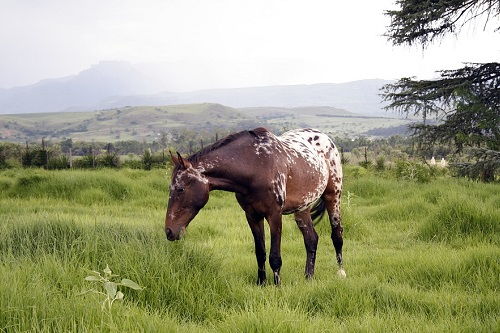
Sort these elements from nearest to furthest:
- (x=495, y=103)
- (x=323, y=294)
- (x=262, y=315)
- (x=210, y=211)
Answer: (x=262, y=315)
(x=323, y=294)
(x=210, y=211)
(x=495, y=103)

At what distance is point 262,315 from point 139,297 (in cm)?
134

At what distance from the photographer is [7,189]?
1302 cm

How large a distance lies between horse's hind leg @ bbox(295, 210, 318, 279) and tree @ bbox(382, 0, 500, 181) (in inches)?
298

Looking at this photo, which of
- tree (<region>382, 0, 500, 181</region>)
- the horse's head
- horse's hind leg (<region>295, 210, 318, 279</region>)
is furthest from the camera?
tree (<region>382, 0, 500, 181</region>)

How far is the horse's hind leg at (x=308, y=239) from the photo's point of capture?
19.2ft

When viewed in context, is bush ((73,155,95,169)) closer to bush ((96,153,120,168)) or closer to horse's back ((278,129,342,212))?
bush ((96,153,120,168))

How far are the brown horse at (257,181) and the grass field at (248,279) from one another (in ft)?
1.43

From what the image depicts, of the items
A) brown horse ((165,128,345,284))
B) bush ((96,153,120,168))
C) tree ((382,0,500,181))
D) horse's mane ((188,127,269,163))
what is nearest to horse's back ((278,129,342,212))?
brown horse ((165,128,345,284))

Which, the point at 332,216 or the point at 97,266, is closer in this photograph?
the point at 97,266

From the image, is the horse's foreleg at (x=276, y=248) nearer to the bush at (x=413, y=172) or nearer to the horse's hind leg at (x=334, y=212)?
the horse's hind leg at (x=334, y=212)

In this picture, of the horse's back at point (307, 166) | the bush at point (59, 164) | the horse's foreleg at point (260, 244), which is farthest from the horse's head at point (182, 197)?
the bush at point (59, 164)

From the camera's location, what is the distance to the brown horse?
4.56 m

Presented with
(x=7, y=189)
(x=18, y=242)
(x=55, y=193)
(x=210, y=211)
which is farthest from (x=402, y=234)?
(x=7, y=189)

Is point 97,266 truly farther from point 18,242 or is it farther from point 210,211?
point 210,211
